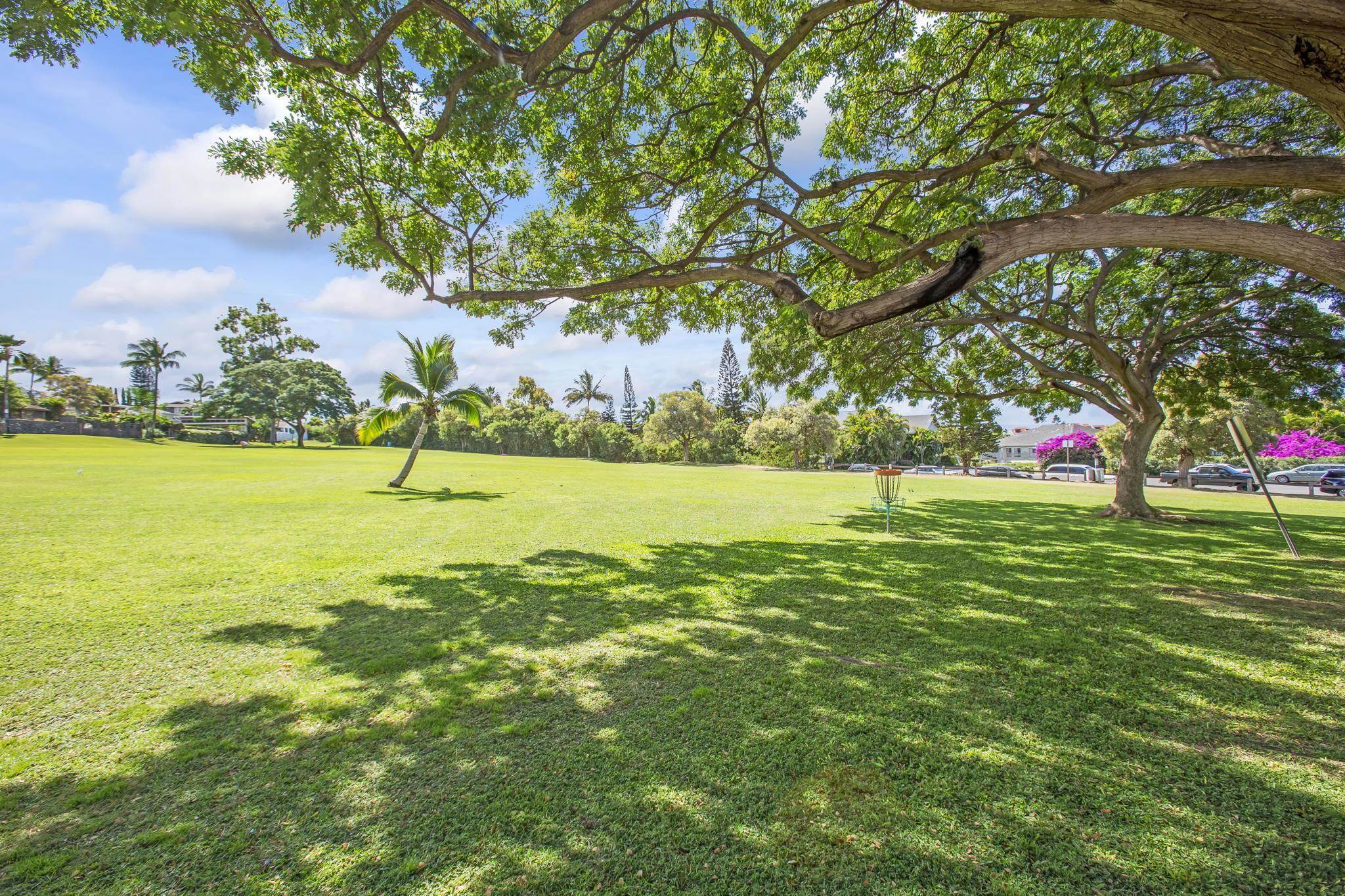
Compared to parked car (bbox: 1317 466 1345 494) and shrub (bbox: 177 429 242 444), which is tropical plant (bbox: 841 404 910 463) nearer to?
parked car (bbox: 1317 466 1345 494)

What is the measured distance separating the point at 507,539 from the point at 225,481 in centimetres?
1338

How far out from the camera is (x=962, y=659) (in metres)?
3.85

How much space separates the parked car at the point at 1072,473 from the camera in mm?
34125

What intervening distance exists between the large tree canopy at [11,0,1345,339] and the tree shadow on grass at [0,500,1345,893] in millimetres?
2797

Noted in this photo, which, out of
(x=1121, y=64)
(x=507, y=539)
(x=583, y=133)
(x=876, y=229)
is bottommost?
(x=507, y=539)

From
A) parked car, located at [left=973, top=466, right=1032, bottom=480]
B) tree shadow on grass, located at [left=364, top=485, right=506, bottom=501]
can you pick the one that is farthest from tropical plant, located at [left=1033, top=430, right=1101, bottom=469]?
tree shadow on grass, located at [left=364, top=485, right=506, bottom=501]

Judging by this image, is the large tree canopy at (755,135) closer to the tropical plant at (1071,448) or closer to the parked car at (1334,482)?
the parked car at (1334,482)

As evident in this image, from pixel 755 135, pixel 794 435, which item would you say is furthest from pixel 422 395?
pixel 794 435

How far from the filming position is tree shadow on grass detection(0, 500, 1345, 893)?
1952 mm

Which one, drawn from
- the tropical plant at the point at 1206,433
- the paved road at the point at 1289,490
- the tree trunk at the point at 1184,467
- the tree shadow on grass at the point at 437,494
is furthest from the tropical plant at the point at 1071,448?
the tree shadow on grass at the point at 437,494

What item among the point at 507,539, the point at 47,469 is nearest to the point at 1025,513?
the point at 507,539

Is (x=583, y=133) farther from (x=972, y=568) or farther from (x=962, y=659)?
(x=972, y=568)

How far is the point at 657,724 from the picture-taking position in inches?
115

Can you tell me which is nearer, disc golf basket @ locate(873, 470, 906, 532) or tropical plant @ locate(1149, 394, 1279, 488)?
disc golf basket @ locate(873, 470, 906, 532)
